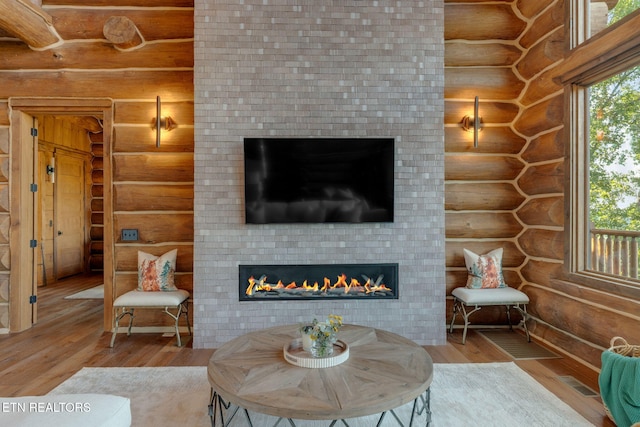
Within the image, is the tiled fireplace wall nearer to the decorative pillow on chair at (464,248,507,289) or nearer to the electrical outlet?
the decorative pillow on chair at (464,248,507,289)

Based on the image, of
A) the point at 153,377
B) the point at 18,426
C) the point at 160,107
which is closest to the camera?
the point at 18,426

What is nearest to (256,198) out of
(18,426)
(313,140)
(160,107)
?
(313,140)

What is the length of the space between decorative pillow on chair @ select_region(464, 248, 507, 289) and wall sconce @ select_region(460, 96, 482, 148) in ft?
3.97

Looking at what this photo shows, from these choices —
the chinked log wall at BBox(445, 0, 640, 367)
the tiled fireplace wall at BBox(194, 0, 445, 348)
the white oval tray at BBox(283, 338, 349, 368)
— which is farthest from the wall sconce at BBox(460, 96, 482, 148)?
the white oval tray at BBox(283, 338, 349, 368)

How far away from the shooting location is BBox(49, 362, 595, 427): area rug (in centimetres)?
230

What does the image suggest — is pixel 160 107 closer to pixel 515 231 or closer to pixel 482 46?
pixel 482 46

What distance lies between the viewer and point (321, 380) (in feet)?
6.30

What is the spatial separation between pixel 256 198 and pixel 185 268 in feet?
3.96

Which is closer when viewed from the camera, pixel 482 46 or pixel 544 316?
pixel 544 316

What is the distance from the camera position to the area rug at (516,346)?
11.0 feet

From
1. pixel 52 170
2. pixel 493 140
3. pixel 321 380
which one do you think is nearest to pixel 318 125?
pixel 493 140

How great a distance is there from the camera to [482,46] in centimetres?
413

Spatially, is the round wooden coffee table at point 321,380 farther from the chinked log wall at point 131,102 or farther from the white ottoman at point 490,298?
the chinked log wall at point 131,102

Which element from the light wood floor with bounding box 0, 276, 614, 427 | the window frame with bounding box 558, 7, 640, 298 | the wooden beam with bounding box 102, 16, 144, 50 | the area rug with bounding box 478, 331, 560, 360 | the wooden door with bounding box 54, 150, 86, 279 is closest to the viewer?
the light wood floor with bounding box 0, 276, 614, 427
